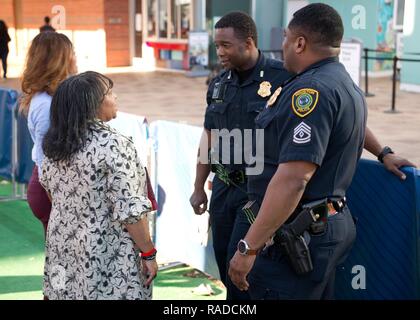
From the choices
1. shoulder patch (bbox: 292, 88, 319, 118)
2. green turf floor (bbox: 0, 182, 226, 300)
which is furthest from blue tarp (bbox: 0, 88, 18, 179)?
shoulder patch (bbox: 292, 88, 319, 118)

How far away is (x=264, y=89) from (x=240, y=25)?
1.14ft

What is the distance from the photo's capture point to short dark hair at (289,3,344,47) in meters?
2.30

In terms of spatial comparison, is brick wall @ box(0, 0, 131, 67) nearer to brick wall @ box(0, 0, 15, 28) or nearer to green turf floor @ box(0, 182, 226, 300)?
brick wall @ box(0, 0, 15, 28)

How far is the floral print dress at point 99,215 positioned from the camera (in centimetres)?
248

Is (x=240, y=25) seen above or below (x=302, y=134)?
above

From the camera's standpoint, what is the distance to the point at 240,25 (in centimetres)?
314

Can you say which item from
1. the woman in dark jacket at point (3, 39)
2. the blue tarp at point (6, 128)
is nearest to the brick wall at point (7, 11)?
the woman in dark jacket at point (3, 39)

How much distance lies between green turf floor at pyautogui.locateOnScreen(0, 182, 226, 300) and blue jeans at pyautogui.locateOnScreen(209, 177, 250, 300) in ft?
3.88

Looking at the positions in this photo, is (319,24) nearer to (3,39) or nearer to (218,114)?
(218,114)

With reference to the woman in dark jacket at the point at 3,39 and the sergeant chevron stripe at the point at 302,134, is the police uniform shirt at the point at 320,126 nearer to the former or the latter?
the sergeant chevron stripe at the point at 302,134

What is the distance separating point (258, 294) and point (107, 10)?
77.1ft

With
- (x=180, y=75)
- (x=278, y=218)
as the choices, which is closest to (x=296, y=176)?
(x=278, y=218)

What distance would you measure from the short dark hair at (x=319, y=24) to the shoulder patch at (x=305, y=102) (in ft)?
0.73

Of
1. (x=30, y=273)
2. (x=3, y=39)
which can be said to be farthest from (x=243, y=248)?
(x=3, y=39)
